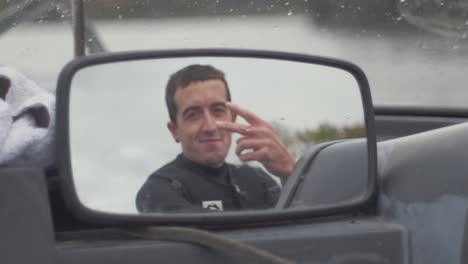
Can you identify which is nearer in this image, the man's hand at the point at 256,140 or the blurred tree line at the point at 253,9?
the man's hand at the point at 256,140

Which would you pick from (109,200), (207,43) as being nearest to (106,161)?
(109,200)

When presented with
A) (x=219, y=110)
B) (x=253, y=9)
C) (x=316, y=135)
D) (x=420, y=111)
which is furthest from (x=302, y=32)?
(x=219, y=110)

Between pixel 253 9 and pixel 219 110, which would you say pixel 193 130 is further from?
pixel 253 9

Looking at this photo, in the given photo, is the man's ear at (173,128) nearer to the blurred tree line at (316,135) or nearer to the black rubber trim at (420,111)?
the blurred tree line at (316,135)

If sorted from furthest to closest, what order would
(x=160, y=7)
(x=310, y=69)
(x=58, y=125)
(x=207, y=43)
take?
(x=160, y=7), (x=207, y=43), (x=310, y=69), (x=58, y=125)

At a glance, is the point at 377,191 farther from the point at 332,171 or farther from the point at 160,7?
the point at 160,7

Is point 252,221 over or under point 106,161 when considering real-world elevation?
under

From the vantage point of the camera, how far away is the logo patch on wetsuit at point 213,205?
5.07 ft

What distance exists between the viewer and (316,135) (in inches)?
65.4

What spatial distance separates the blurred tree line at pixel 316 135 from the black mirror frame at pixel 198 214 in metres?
→ 0.02

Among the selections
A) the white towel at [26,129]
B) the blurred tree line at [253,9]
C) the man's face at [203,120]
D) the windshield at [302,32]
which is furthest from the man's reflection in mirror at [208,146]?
the blurred tree line at [253,9]

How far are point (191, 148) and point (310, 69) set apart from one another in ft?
0.76

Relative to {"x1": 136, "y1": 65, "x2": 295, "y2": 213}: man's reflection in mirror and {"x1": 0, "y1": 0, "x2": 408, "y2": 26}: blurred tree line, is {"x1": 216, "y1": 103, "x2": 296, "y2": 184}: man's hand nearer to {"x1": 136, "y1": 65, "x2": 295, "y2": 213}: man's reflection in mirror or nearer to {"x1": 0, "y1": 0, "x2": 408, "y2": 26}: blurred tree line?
{"x1": 136, "y1": 65, "x2": 295, "y2": 213}: man's reflection in mirror

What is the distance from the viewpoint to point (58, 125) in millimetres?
1476
